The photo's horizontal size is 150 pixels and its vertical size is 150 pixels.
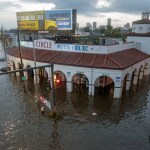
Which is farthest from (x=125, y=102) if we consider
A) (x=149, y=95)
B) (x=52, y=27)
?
(x=52, y=27)

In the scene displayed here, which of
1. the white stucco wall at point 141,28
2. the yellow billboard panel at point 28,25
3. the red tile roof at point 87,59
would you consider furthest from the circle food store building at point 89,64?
the white stucco wall at point 141,28

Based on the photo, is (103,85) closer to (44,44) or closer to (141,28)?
(44,44)

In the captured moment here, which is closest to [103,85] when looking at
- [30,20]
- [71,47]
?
[71,47]

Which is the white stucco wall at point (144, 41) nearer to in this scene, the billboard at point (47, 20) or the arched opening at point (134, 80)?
the arched opening at point (134, 80)

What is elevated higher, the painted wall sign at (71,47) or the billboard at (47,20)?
the billboard at (47,20)

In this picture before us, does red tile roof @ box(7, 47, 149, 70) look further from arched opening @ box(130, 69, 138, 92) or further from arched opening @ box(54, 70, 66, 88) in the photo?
arched opening @ box(54, 70, 66, 88)

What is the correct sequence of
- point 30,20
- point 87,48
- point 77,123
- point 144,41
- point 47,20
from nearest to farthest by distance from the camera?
Result: point 77,123, point 87,48, point 47,20, point 30,20, point 144,41

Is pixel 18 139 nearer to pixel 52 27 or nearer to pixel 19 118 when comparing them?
pixel 19 118
